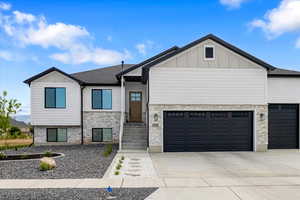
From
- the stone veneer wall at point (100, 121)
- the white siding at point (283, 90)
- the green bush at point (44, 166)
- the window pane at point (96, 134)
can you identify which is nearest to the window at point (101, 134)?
the window pane at point (96, 134)

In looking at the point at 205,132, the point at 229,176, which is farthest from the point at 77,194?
the point at 205,132

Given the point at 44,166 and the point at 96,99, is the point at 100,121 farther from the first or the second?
the point at 44,166

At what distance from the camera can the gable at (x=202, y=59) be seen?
12.9 m

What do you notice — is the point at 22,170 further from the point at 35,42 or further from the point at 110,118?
the point at 35,42

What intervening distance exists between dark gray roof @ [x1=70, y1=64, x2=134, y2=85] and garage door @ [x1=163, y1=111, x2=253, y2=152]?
5.66 meters

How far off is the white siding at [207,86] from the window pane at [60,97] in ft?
21.8

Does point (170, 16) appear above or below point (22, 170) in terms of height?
above

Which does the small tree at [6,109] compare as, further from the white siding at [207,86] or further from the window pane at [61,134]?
the white siding at [207,86]

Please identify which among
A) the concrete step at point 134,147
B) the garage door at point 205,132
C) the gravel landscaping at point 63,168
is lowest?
the concrete step at point 134,147

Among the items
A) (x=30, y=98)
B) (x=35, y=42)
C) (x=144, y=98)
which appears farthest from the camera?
(x=35, y=42)

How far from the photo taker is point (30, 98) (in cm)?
1530

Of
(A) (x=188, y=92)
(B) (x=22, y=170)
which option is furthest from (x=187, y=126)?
(B) (x=22, y=170)

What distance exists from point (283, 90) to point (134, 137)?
390 inches

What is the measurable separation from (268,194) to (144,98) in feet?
38.8
